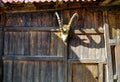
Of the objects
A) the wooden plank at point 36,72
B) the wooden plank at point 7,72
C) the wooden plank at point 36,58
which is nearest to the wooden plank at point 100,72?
the wooden plank at point 36,58

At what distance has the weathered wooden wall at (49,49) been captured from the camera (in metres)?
7.66

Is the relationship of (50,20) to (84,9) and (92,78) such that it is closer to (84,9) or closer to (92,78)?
(84,9)

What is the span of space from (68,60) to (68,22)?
1169 mm

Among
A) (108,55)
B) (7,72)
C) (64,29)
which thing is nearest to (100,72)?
(108,55)

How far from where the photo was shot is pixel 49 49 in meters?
7.80

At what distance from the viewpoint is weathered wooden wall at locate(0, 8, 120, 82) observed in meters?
7.66

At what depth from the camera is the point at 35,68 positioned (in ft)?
25.6

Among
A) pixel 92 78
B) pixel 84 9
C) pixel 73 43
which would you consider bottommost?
pixel 92 78

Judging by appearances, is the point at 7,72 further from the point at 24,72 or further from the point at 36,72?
the point at 36,72

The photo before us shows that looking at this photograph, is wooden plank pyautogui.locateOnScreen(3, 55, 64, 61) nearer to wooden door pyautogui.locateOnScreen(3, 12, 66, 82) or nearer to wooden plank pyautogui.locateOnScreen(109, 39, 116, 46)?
wooden door pyautogui.locateOnScreen(3, 12, 66, 82)

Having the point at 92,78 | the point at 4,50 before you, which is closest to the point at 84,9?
A: the point at 92,78

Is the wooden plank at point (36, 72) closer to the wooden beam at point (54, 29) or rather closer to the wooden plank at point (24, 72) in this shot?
the wooden plank at point (24, 72)

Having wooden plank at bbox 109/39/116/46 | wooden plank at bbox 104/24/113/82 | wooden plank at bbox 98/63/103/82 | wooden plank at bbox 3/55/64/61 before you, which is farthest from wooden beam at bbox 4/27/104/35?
wooden plank at bbox 98/63/103/82

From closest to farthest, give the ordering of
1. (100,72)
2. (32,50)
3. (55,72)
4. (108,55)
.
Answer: (108,55)
(100,72)
(55,72)
(32,50)
